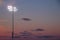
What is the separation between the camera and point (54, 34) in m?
2.00

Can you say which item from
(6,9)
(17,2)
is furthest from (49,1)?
(6,9)

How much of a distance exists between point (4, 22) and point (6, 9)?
0.73 ft

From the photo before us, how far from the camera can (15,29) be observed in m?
1.96

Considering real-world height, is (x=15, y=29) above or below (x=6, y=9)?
below

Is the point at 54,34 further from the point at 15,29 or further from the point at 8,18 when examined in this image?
the point at 8,18

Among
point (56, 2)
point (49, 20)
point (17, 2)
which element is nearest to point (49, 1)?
point (56, 2)

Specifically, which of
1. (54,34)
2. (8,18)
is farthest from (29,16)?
(54,34)

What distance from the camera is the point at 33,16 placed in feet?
6.57

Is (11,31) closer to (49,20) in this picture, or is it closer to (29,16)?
(29,16)

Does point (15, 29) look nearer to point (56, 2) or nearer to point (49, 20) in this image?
point (49, 20)

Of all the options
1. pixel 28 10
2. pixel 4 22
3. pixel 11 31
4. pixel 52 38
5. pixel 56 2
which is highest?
pixel 56 2

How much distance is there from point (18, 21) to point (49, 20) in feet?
1.75

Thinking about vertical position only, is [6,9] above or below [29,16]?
above

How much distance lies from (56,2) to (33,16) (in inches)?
18.8
